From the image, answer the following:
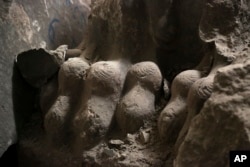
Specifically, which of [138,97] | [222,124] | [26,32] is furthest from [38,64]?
[222,124]

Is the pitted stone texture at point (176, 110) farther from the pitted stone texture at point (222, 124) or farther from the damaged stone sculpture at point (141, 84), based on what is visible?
the pitted stone texture at point (222, 124)

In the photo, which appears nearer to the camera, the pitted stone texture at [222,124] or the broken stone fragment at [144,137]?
the pitted stone texture at [222,124]

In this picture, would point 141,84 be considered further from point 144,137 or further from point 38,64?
point 38,64

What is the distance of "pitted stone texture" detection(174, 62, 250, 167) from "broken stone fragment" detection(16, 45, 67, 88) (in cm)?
64

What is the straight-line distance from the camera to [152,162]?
1.03 metres

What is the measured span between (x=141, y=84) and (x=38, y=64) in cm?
40

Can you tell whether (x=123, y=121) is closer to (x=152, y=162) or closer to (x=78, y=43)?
(x=152, y=162)

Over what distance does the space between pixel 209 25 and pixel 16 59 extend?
66cm

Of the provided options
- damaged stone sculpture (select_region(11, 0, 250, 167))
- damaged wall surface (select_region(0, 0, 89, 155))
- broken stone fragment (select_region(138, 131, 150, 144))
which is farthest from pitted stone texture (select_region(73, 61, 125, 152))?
damaged wall surface (select_region(0, 0, 89, 155))

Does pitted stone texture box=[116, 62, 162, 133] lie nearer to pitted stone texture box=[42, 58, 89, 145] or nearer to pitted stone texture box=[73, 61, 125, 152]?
pitted stone texture box=[73, 61, 125, 152]

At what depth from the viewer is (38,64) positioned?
1369mm

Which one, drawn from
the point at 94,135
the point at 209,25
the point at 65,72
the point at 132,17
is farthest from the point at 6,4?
the point at 209,25

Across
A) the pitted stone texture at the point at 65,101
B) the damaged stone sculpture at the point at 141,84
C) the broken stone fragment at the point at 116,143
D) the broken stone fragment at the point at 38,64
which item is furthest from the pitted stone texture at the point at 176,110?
the broken stone fragment at the point at 38,64

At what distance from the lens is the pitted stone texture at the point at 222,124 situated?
0.80 metres
